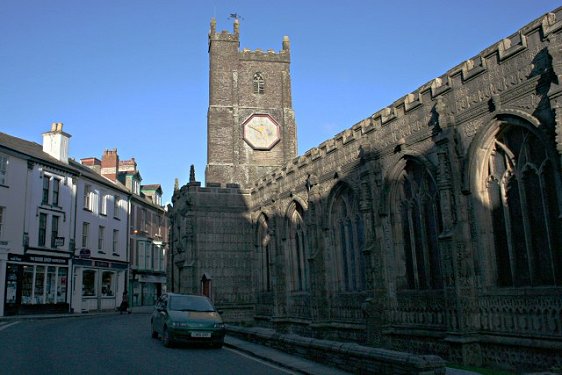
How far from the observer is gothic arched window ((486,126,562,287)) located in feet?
34.1

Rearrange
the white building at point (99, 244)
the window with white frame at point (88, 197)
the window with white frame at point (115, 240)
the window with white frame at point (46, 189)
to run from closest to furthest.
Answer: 1. the window with white frame at point (46, 189)
2. the white building at point (99, 244)
3. the window with white frame at point (88, 197)
4. the window with white frame at point (115, 240)

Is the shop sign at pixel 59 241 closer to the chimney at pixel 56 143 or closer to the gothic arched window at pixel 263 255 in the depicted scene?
the chimney at pixel 56 143

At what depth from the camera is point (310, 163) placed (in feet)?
65.4

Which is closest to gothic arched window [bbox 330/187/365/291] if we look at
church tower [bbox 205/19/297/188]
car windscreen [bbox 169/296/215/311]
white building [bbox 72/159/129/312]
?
car windscreen [bbox 169/296/215/311]

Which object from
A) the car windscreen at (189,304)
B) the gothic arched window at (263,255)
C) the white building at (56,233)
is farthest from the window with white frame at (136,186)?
the car windscreen at (189,304)

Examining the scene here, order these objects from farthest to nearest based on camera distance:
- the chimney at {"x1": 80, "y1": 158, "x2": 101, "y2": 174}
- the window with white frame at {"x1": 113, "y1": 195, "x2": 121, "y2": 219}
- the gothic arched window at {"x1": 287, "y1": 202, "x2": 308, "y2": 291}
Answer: the chimney at {"x1": 80, "y1": 158, "x2": 101, "y2": 174}, the window with white frame at {"x1": 113, "y1": 195, "x2": 121, "y2": 219}, the gothic arched window at {"x1": 287, "y1": 202, "x2": 308, "y2": 291}

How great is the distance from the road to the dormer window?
2277 cm

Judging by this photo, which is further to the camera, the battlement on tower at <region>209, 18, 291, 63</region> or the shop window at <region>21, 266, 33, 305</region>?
the battlement on tower at <region>209, 18, 291, 63</region>

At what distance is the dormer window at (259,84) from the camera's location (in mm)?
36375

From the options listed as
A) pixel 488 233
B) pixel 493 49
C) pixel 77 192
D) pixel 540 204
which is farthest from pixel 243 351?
pixel 77 192

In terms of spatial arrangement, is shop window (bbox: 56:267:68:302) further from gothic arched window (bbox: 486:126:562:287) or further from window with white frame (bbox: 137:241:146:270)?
gothic arched window (bbox: 486:126:562:287)

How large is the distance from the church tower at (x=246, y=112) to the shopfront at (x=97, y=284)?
11.3 metres

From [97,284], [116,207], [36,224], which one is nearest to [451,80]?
[36,224]

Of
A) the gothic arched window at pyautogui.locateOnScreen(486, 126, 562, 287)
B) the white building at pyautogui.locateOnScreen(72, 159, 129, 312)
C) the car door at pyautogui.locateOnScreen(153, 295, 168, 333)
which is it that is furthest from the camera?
the white building at pyautogui.locateOnScreen(72, 159, 129, 312)
